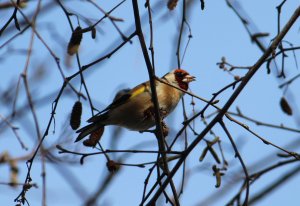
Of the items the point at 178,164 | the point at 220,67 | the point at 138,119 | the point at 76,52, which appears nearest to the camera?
the point at 178,164

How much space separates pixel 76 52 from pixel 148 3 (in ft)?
1.65

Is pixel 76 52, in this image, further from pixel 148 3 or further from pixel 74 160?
pixel 74 160

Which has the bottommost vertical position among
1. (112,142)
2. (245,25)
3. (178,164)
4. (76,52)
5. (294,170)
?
(178,164)

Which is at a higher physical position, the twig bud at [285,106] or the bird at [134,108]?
the bird at [134,108]

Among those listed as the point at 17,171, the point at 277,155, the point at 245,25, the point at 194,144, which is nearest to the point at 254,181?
the point at 277,155

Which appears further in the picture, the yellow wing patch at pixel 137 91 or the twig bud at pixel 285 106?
the yellow wing patch at pixel 137 91

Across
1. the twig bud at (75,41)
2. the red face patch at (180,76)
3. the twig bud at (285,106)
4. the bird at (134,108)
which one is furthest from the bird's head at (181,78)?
the twig bud at (75,41)

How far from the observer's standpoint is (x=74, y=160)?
418 centimetres

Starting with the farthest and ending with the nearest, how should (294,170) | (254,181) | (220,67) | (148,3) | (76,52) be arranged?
(220,67) → (254,181) → (294,170) → (76,52) → (148,3)

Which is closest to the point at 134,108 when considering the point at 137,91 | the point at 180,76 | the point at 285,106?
the point at 137,91

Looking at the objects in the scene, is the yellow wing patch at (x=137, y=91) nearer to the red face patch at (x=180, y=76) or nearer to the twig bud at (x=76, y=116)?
the red face patch at (x=180, y=76)

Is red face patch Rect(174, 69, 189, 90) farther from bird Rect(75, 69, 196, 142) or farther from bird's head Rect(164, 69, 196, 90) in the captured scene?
bird Rect(75, 69, 196, 142)

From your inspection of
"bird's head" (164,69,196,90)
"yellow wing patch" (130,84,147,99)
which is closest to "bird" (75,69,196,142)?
"yellow wing patch" (130,84,147,99)

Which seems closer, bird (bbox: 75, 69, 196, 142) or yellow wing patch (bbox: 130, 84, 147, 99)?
bird (bbox: 75, 69, 196, 142)
